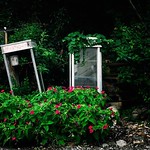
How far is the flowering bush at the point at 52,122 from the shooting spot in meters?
3.81

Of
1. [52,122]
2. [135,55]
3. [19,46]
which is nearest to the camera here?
[52,122]

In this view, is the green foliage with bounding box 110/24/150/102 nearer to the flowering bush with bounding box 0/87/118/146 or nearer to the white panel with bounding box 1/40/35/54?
the flowering bush with bounding box 0/87/118/146

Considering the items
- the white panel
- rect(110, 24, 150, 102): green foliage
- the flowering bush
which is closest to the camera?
the flowering bush

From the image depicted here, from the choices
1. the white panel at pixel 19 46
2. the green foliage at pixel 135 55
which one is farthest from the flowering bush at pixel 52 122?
the white panel at pixel 19 46

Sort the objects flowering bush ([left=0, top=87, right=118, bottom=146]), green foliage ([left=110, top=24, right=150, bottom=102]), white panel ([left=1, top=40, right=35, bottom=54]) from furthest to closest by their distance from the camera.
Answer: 1. white panel ([left=1, top=40, right=35, bottom=54])
2. green foliage ([left=110, top=24, right=150, bottom=102])
3. flowering bush ([left=0, top=87, right=118, bottom=146])

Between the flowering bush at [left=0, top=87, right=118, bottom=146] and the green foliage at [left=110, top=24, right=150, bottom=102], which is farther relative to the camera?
the green foliage at [left=110, top=24, right=150, bottom=102]

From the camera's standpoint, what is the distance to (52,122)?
3.82 m

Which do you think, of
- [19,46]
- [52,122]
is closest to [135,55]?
[52,122]

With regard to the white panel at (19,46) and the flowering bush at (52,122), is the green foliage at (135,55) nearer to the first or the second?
the flowering bush at (52,122)

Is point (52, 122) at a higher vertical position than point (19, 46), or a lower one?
lower

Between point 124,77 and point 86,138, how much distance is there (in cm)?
149

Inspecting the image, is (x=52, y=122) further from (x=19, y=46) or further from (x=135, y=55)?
(x=19, y=46)

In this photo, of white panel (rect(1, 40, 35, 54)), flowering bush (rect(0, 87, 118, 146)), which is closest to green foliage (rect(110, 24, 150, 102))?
flowering bush (rect(0, 87, 118, 146))

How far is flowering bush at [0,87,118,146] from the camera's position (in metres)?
3.81
